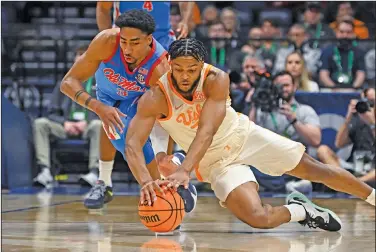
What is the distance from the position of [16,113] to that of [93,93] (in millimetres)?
949

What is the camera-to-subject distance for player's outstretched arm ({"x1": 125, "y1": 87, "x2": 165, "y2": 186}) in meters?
4.64

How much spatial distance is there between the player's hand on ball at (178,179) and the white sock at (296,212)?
100cm

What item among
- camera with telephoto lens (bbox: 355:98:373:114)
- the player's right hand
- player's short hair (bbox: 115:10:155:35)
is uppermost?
player's short hair (bbox: 115:10:155:35)

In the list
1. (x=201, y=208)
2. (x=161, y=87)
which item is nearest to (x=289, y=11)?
(x=201, y=208)

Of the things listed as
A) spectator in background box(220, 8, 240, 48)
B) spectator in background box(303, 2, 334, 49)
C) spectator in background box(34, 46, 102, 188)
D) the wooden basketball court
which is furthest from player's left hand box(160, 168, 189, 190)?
spectator in background box(303, 2, 334, 49)

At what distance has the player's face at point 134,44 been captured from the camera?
5129 millimetres

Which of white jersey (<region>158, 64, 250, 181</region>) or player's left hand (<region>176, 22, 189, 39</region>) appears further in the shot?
player's left hand (<region>176, 22, 189, 39</region>)

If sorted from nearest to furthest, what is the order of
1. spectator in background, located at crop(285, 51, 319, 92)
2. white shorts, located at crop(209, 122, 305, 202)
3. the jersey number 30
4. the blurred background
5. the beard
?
the beard, white shorts, located at crop(209, 122, 305, 202), the jersey number 30, the blurred background, spectator in background, located at crop(285, 51, 319, 92)

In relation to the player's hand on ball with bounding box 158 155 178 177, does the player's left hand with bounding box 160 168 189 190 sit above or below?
above

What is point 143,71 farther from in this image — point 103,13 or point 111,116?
point 103,13

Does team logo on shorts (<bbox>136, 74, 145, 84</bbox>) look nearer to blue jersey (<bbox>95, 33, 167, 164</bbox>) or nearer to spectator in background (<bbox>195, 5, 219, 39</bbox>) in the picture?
blue jersey (<bbox>95, 33, 167, 164</bbox>)

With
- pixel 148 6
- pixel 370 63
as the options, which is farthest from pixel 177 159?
pixel 370 63

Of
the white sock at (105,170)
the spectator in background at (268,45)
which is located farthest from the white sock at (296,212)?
the spectator in background at (268,45)

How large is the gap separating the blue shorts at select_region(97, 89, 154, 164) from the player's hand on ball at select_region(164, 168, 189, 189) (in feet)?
3.50
